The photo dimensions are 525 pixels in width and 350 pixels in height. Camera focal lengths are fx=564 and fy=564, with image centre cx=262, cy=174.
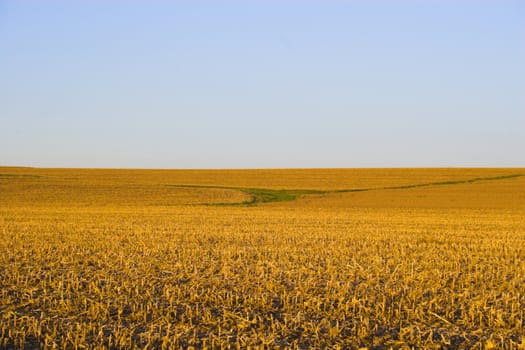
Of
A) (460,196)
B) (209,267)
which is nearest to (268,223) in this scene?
(209,267)

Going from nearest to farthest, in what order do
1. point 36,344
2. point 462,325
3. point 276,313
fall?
point 36,344 → point 462,325 → point 276,313

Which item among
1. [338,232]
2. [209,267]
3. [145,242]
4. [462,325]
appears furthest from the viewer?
[338,232]

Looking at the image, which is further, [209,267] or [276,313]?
[209,267]

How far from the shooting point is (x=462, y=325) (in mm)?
8109

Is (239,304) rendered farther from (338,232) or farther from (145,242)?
(338,232)

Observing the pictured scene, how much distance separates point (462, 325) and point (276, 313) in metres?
2.72

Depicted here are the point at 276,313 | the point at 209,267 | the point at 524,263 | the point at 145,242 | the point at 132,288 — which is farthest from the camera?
the point at 145,242

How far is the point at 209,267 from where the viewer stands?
40.5 ft

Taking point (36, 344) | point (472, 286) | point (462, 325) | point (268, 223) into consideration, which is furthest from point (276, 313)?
point (268, 223)

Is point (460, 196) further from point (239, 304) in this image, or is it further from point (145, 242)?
point (239, 304)

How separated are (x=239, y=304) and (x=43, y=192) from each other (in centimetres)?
3963

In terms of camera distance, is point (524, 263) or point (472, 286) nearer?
point (472, 286)

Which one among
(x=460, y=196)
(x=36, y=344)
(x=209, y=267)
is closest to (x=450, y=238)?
(x=209, y=267)

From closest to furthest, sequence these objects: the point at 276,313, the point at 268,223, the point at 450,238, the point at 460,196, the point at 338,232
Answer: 1. the point at 276,313
2. the point at 450,238
3. the point at 338,232
4. the point at 268,223
5. the point at 460,196
